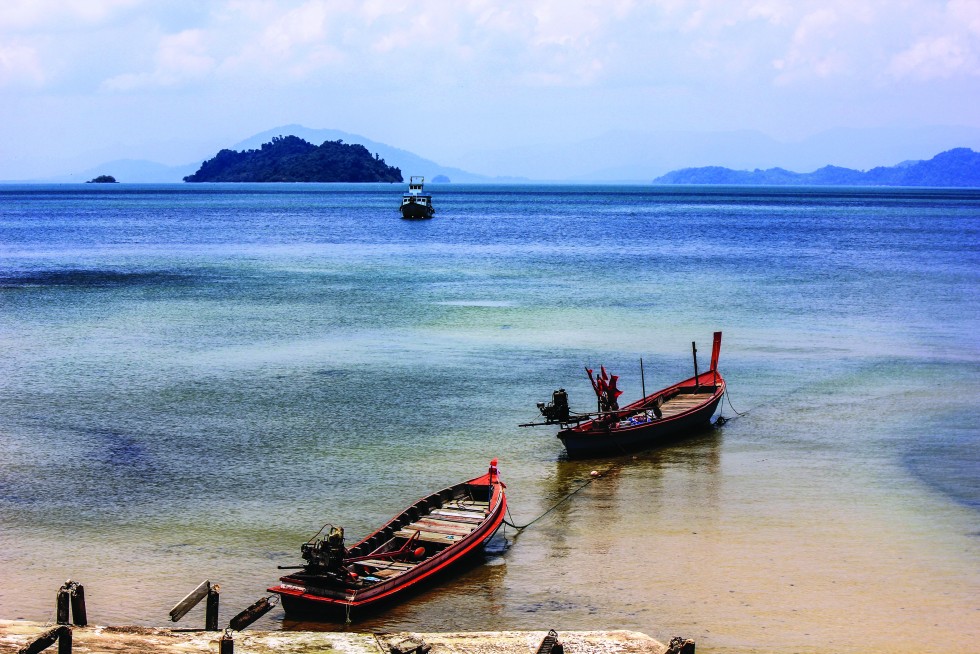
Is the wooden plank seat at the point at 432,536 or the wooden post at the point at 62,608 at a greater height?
the wooden post at the point at 62,608

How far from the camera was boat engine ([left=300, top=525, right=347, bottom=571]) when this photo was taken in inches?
660

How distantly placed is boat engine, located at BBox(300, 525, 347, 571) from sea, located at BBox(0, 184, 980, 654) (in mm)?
1007

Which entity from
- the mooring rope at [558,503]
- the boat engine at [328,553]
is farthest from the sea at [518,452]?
the boat engine at [328,553]

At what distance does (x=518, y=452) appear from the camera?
26.7m

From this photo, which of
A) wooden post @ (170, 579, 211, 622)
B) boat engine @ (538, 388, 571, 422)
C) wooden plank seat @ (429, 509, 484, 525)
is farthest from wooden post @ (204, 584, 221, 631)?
boat engine @ (538, 388, 571, 422)

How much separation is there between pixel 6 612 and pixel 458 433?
1347 centimetres

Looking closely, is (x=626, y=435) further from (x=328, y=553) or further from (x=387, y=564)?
(x=328, y=553)

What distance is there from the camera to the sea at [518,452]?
17922mm

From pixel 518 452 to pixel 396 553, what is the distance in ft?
28.9

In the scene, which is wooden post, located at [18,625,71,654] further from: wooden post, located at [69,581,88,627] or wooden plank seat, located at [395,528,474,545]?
wooden plank seat, located at [395,528,474,545]

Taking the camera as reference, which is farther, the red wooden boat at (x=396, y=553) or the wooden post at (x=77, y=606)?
the red wooden boat at (x=396, y=553)

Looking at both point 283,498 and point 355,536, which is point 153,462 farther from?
point 355,536

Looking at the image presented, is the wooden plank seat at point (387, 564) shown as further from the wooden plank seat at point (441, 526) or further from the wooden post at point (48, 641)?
the wooden post at point (48, 641)

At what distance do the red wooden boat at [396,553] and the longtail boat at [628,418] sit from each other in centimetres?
489
